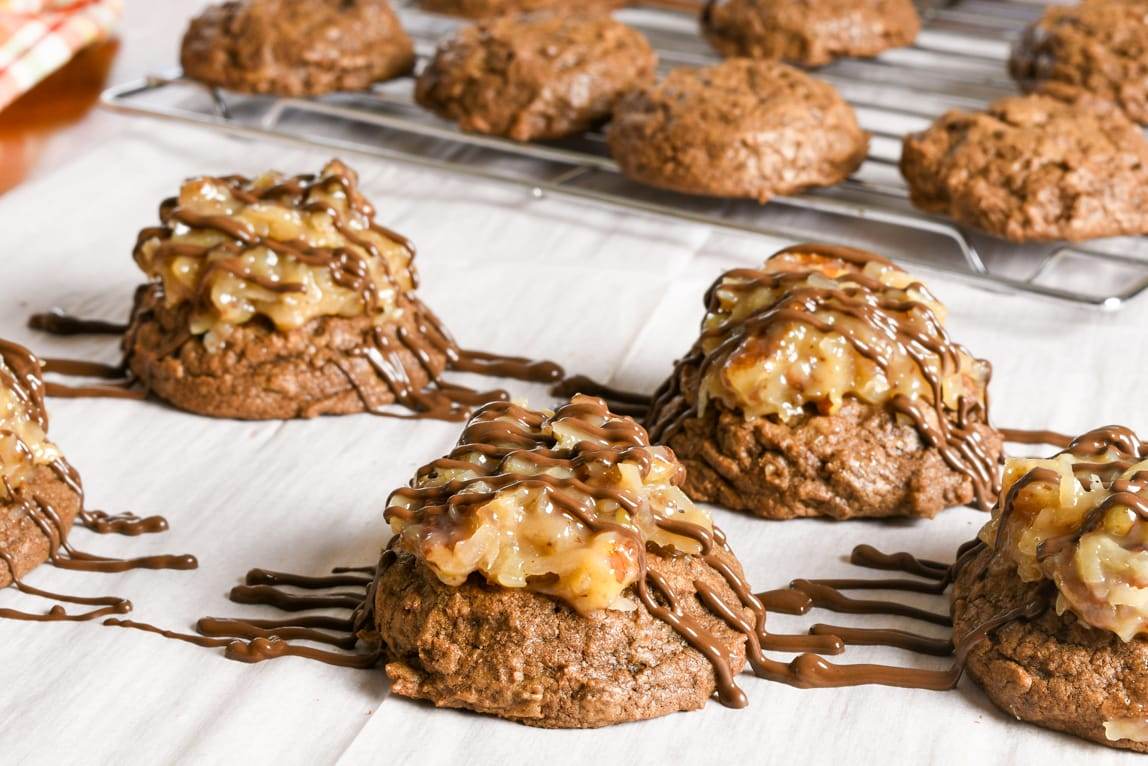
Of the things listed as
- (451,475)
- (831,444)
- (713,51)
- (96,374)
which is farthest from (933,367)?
(713,51)

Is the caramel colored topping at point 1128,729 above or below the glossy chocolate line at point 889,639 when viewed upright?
above

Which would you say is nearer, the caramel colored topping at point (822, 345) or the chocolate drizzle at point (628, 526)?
the chocolate drizzle at point (628, 526)

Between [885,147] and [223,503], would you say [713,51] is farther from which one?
[223,503]

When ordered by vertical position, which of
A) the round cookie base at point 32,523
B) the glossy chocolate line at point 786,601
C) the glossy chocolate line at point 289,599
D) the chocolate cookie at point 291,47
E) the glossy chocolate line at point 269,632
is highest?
the chocolate cookie at point 291,47

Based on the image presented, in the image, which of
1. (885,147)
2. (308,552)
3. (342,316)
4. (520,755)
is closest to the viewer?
(520,755)

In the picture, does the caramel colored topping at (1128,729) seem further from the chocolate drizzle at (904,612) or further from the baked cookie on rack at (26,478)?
the baked cookie on rack at (26,478)

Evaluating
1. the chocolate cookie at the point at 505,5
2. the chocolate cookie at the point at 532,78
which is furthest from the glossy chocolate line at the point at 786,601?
the chocolate cookie at the point at 505,5
